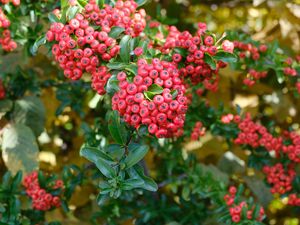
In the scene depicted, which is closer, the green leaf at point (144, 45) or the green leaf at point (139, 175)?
the green leaf at point (139, 175)

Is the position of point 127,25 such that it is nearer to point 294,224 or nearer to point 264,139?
point 264,139

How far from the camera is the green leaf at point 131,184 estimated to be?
1.61 metres

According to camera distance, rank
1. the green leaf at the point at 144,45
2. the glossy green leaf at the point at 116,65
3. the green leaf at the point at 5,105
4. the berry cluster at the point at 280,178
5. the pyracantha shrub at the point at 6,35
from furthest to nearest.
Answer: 1. the green leaf at the point at 5,105
2. the berry cluster at the point at 280,178
3. the pyracantha shrub at the point at 6,35
4. the green leaf at the point at 144,45
5. the glossy green leaf at the point at 116,65

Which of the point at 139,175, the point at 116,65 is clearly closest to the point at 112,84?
the point at 116,65

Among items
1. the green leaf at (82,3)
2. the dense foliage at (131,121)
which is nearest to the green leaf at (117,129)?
the dense foliage at (131,121)

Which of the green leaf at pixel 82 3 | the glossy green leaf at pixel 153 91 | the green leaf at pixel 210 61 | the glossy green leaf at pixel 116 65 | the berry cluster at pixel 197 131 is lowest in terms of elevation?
the berry cluster at pixel 197 131

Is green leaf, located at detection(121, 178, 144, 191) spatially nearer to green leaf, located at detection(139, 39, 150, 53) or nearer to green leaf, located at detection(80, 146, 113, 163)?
green leaf, located at detection(80, 146, 113, 163)

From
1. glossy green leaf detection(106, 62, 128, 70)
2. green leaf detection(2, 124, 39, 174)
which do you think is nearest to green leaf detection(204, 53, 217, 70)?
glossy green leaf detection(106, 62, 128, 70)

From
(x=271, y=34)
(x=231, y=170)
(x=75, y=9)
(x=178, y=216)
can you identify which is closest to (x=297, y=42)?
(x=271, y=34)

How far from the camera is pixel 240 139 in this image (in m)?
2.46

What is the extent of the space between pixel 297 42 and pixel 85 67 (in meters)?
2.01

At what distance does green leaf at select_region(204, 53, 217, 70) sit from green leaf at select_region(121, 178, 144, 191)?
1.66ft

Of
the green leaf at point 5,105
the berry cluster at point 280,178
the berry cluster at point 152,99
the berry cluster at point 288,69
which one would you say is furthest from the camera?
the green leaf at point 5,105

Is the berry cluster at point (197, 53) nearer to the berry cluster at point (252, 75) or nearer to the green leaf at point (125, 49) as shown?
the green leaf at point (125, 49)
